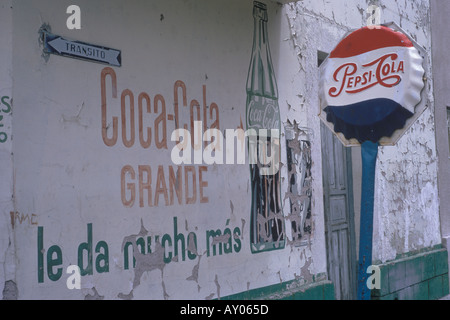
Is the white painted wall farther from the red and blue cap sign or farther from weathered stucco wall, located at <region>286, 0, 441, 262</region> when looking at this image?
weathered stucco wall, located at <region>286, 0, 441, 262</region>

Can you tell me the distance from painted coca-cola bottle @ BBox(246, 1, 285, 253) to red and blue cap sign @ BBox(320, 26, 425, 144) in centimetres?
121

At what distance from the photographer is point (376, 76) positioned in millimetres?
3781

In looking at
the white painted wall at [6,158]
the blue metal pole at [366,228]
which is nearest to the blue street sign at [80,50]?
the white painted wall at [6,158]

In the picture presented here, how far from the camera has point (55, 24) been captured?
352 centimetres

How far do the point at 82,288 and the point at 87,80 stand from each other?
48.5 inches

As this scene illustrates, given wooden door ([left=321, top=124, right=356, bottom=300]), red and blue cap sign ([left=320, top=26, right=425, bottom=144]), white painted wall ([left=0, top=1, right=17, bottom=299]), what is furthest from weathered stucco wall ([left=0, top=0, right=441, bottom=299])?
red and blue cap sign ([left=320, top=26, right=425, bottom=144])

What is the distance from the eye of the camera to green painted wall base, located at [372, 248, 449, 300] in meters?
6.86

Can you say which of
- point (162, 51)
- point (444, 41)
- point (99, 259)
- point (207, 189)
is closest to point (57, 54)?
point (162, 51)

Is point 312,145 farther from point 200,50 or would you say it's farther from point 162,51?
point 162,51

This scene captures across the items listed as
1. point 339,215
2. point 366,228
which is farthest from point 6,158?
point 339,215

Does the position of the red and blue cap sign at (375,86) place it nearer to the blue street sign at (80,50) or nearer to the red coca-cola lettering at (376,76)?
the red coca-cola lettering at (376,76)

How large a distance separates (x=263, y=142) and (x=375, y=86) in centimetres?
159

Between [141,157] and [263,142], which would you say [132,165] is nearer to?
[141,157]

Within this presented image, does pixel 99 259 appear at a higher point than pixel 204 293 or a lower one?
higher
